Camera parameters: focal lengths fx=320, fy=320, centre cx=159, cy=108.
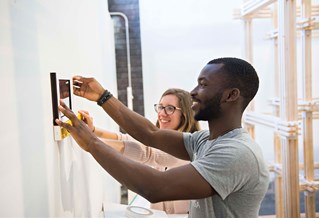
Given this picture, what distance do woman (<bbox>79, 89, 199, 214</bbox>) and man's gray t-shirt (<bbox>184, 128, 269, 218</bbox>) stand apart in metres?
0.65

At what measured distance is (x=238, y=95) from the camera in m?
0.96

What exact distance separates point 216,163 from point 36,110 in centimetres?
55

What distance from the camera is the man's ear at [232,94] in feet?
3.14

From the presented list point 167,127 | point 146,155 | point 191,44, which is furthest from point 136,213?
point 191,44

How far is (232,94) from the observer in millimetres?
960

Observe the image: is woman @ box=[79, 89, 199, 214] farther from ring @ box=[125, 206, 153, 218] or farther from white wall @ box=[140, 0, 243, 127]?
white wall @ box=[140, 0, 243, 127]

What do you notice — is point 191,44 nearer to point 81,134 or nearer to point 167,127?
point 167,127

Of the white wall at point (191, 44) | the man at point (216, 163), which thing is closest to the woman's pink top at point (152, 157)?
the man at point (216, 163)

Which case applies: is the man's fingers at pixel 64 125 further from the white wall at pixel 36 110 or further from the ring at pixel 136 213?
the ring at pixel 136 213

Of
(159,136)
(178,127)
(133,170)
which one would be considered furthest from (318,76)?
(133,170)

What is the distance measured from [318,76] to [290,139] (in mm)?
1999

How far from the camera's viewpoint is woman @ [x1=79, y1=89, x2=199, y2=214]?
1626 millimetres

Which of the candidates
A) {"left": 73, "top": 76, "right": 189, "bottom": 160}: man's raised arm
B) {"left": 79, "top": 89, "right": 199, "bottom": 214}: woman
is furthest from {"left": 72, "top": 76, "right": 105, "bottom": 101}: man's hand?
{"left": 79, "top": 89, "right": 199, "bottom": 214}: woman

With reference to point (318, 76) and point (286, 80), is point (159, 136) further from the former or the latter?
point (318, 76)
